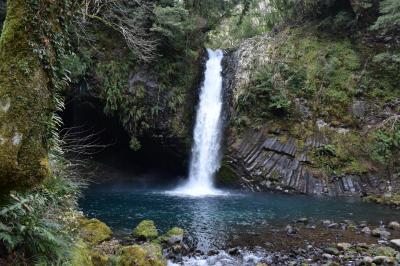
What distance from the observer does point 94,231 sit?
382 inches

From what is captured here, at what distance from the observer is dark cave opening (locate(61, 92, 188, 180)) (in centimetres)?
2058

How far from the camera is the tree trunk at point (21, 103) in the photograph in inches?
157

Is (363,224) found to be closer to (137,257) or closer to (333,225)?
→ (333,225)

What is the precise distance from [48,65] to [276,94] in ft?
56.0

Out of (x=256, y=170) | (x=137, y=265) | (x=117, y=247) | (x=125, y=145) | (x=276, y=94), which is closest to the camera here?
(x=137, y=265)

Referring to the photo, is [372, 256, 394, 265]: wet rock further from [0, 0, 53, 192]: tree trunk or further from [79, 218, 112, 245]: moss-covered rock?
[0, 0, 53, 192]: tree trunk

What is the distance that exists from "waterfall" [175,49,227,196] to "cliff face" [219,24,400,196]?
82cm

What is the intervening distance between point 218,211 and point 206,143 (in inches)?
281

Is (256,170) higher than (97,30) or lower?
lower

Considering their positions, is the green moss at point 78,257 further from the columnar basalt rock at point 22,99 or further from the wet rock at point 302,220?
the wet rock at point 302,220

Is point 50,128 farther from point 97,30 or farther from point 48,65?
point 97,30

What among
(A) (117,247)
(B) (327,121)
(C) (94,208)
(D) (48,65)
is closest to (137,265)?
(A) (117,247)

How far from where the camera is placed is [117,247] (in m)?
8.76

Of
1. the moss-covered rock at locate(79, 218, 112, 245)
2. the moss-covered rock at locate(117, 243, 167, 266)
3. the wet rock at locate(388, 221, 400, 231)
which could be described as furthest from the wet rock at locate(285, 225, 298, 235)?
the moss-covered rock at locate(79, 218, 112, 245)
